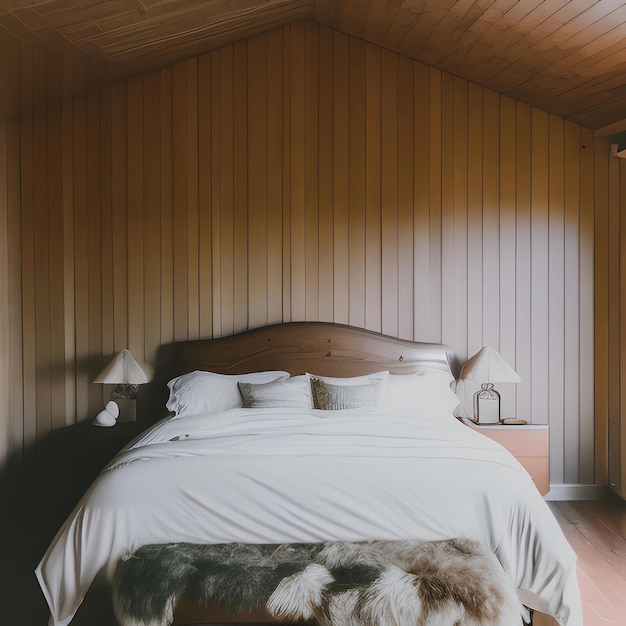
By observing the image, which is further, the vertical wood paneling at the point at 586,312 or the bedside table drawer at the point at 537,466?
the vertical wood paneling at the point at 586,312

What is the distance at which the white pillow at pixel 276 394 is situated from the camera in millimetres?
3250

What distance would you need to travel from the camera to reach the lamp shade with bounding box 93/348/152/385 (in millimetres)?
3498

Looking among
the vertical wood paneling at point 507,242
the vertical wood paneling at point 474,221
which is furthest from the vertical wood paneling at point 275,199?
the vertical wood paneling at point 507,242

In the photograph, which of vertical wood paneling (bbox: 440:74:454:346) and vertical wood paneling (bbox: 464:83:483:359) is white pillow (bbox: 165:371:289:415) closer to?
vertical wood paneling (bbox: 440:74:454:346)

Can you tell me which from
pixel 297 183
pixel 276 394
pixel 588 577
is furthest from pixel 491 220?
pixel 588 577

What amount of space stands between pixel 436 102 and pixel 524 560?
295 centimetres

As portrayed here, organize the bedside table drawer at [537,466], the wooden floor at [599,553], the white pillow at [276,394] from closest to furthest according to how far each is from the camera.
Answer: the wooden floor at [599,553], the white pillow at [276,394], the bedside table drawer at [537,466]

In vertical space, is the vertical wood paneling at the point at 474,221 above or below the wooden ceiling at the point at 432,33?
below

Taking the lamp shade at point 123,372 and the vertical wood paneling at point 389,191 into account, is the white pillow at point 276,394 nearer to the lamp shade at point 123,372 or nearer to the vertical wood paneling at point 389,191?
the lamp shade at point 123,372

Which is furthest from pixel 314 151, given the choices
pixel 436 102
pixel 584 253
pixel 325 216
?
pixel 584 253

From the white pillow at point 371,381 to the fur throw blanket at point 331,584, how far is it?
1351mm

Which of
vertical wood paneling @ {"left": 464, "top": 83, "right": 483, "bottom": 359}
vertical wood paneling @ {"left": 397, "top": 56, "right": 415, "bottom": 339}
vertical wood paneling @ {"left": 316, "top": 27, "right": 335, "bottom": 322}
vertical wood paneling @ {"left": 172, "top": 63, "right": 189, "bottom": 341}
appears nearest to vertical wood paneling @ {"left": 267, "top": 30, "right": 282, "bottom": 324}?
vertical wood paneling @ {"left": 316, "top": 27, "right": 335, "bottom": 322}

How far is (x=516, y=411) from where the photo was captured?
3893 mm

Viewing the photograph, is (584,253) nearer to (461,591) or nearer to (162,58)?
(461,591)
